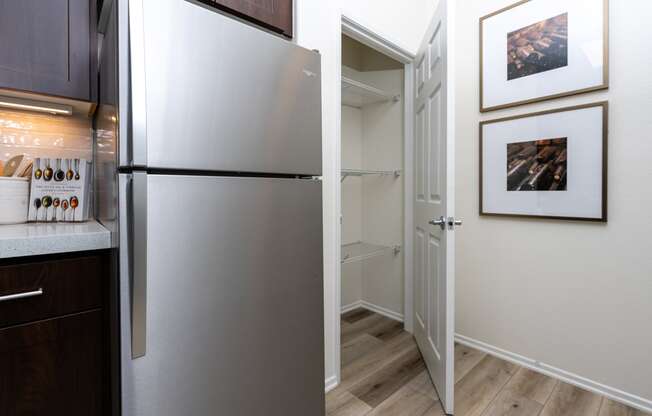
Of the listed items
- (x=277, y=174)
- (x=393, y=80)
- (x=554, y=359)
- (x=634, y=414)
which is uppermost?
(x=393, y=80)

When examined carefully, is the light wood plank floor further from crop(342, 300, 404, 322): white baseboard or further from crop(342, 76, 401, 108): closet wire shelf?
crop(342, 76, 401, 108): closet wire shelf

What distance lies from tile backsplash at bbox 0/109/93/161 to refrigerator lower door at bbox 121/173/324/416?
830 millimetres

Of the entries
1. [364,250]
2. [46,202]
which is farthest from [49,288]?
[364,250]

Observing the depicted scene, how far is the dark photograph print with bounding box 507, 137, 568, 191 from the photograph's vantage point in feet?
5.88

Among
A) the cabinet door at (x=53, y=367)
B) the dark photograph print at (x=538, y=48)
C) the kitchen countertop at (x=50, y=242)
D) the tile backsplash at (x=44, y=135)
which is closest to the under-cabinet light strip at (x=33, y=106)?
the tile backsplash at (x=44, y=135)

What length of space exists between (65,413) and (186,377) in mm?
354

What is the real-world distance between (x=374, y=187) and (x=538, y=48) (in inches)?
57.3

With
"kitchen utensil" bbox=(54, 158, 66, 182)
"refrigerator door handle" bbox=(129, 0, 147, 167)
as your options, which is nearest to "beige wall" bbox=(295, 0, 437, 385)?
"refrigerator door handle" bbox=(129, 0, 147, 167)

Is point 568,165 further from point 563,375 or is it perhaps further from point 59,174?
point 59,174

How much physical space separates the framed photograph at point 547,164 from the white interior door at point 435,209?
0.43 meters

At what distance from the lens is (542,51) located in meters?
1.84

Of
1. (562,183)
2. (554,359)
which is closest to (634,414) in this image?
(554,359)

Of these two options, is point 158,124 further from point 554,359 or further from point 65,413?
point 554,359

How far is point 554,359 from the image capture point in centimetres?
184
